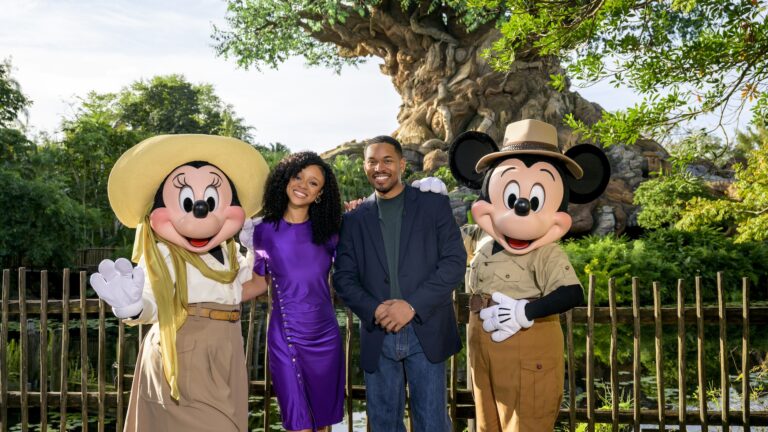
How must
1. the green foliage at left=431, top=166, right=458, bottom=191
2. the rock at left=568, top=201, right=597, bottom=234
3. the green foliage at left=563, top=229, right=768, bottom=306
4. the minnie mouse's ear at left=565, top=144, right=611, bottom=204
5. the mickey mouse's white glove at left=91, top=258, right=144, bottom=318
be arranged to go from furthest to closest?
the green foliage at left=431, top=166, right=458, bottom=191 → the rock at left=568, top=201, right=597, bottom=234 → the green foliage at left=563, top=229, right=768, bottom=306 → the minnie mouse's ear at left=565, top=144, right=611, bottom=204 → the mickey mouse's white glove at left=91, top=258, right=144, bottom=318

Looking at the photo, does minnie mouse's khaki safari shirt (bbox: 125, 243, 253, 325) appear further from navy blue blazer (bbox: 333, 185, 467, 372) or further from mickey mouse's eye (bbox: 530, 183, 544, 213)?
mickey mouse's eye (bbox: 530, 183, 544, 213)

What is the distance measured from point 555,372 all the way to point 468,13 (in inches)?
650

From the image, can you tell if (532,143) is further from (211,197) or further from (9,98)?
(9,98)

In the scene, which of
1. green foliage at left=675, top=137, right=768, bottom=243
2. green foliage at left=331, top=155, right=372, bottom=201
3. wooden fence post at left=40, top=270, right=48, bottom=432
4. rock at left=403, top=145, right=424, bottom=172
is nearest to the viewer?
wooden fence post at left=40, top=270, right=48, bottom=432

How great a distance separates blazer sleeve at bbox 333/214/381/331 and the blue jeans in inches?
6.9

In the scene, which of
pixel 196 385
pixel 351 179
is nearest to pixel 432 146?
pixel 351 179

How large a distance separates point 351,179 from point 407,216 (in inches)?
708

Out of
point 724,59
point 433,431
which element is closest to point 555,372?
point 433,431

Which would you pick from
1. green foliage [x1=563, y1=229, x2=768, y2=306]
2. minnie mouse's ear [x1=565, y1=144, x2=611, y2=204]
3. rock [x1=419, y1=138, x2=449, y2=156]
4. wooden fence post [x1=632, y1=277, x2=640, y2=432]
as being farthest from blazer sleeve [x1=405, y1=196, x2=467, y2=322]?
rock [x1=419, y1=138, x2=449, y2=156]

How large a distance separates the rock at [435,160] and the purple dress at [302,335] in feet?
55.2

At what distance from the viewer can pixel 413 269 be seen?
3.51 metres

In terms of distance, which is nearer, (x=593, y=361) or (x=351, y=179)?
(x=593, y=361)

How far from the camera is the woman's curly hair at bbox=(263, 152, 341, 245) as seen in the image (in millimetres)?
3611

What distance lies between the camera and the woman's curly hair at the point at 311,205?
361 cm
